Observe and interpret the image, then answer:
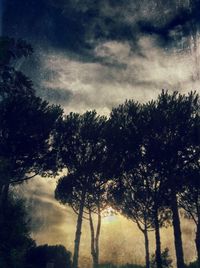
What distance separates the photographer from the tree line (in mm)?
26806

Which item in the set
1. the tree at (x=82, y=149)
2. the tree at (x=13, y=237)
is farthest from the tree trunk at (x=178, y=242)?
the tree at (x=13, y=237)

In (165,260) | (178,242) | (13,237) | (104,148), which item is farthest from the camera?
(165,260)

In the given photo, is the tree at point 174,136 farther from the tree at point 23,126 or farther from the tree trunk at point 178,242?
the tree at point 23,126

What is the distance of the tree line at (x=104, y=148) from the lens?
87.9 feet

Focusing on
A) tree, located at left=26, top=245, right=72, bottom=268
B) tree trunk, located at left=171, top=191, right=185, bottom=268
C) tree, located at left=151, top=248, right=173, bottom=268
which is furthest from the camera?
tree, located at left=151, top=248, right=173, bottom=268

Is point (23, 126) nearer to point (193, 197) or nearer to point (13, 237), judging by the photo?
point (13, 237)

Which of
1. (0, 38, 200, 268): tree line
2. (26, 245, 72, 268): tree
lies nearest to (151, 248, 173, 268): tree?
(0, 38, 200, 268): tree line

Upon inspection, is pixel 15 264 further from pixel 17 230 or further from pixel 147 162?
pixel 147 162

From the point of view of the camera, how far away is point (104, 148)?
32188 millimetres

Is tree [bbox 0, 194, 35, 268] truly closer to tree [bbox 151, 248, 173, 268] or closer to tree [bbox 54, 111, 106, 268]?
tree [bbox 54, 111, 106, 268]

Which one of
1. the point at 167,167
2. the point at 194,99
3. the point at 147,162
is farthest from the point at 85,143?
the point at 194,99

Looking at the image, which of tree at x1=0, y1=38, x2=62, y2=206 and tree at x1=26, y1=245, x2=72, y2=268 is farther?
tree at x1=26, y1=245, x2=72, y2=268

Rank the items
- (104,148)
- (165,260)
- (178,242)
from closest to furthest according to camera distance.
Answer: (178,242), (104,148), (165,260)

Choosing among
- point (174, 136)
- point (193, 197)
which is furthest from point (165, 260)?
point (174, 136)
